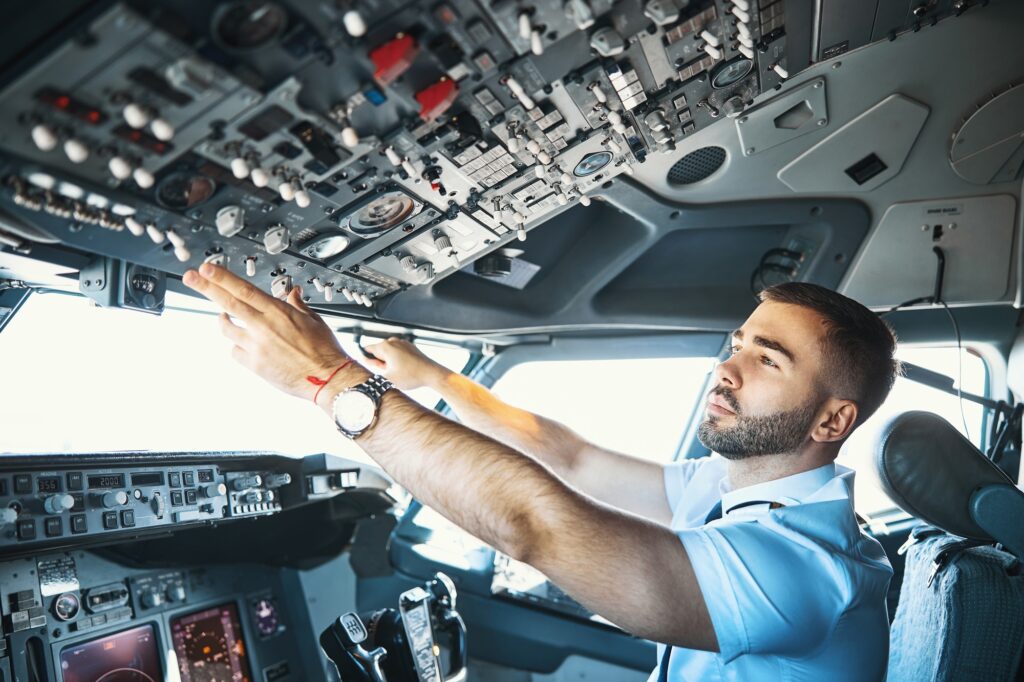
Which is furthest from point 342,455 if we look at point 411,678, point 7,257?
point 7,257

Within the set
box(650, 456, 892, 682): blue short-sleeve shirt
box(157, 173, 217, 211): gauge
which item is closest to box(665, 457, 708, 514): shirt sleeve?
box(650, 456, 892, 682): blue short-sleeve shirt

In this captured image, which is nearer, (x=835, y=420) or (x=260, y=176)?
(x=260, y=176)

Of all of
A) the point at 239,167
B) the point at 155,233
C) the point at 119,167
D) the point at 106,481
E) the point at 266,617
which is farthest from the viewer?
the point at 266,617

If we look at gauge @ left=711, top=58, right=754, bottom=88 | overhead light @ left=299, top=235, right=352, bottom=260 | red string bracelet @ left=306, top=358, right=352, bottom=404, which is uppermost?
gauge @ left=711, top=58, right=754, bottom=88

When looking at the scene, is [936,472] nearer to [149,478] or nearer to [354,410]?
[354,410]

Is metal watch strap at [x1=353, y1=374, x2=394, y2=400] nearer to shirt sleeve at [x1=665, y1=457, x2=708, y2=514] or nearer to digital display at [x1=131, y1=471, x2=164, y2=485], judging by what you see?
digital display at [x1=131, y1=471, x2=164, y2=485]

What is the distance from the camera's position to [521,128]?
62.5 inches

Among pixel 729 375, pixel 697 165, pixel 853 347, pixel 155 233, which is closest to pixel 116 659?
pixel 155 233

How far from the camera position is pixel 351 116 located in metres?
1.28

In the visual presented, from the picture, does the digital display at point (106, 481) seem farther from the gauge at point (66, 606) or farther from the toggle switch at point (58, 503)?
the gauge at point (66, 606)

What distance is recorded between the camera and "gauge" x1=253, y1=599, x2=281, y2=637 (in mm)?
2953

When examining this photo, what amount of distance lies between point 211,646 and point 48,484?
42.8 inches

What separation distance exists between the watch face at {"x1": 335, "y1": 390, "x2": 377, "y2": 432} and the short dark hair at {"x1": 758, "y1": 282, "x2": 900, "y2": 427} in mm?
1256

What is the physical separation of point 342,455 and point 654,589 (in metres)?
1.86
